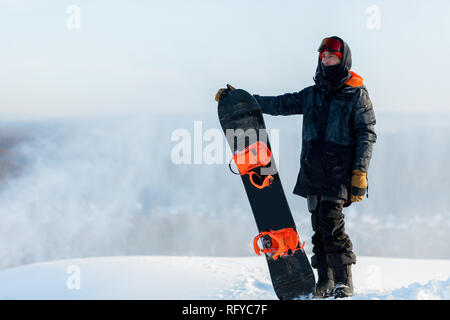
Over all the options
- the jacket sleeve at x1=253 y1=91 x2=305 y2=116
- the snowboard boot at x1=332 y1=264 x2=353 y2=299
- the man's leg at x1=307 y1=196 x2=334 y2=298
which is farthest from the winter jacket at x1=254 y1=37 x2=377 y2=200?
the snowboard boot at x1=332 y1=264 x2=353 y2=299

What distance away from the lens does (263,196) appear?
12.4 feet

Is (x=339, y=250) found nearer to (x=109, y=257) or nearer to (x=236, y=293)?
(x=236, y=293)

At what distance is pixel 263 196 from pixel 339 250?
2.53 ft

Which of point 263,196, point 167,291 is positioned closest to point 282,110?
point 263,196

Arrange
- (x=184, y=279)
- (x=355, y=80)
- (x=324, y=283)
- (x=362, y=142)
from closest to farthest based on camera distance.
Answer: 1. (x=362, y=142)
2. (x=355, y=80)
3. (x=324, y=283)
4. (x=184, y=279)

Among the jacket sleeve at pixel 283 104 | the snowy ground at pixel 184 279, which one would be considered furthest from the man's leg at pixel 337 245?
the jacket sleeve at pixel 283 104

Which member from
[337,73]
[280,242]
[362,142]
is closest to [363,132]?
[362,142]

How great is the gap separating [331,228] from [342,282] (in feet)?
1.58

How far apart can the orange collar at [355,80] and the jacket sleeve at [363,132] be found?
0.33 feet

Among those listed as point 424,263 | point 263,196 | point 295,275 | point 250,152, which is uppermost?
point 250,152

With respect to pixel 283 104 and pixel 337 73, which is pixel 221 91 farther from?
pixel 337 73

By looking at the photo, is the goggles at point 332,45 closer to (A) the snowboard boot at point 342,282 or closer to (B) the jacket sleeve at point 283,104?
(B) the jacket sleeve at point 283,104

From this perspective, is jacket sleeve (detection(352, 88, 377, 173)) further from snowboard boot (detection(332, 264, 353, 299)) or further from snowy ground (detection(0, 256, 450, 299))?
snowy ground (detection(0, 256, 450, 299))

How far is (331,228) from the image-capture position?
3537mm
